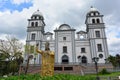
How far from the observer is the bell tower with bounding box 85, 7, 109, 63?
4281cm

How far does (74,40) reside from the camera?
46.0m

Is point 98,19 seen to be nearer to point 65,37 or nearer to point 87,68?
point 65,37

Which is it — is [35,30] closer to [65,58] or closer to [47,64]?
[65,58]

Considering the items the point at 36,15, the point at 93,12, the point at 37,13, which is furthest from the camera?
the point at 37,13

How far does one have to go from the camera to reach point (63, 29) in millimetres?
47594

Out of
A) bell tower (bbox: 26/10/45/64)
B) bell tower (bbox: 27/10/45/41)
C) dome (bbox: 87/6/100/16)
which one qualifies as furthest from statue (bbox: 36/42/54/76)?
dome (bbox: 87/6/100/16)

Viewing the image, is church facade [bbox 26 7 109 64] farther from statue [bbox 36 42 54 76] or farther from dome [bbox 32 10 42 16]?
statue [bbox 36 42 54 76]

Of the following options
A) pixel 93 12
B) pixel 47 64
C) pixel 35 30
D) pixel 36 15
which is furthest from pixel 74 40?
pixel 47 64

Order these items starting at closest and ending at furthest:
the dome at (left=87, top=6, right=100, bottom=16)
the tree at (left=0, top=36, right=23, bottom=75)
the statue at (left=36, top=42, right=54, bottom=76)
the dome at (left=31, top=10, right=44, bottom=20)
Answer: the statue at (left=36, top=42, right=54, bottom=76) < the tree at (left=0, top=36, right=23, bottom=75) < the dome at (left=87, top=6, right=100, bottom=16) < the dome at (left=31, top=10, right=44, bottom=20)

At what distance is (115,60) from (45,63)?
3391 centimetres

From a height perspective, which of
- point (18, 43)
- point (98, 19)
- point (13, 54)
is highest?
point (98, 19)

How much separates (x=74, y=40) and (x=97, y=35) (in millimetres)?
7115

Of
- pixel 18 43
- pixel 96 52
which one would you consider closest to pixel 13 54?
pixel 18 43

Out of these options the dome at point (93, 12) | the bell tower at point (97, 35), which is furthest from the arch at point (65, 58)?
the dome at point (93, 12)
